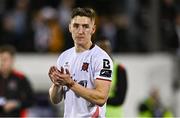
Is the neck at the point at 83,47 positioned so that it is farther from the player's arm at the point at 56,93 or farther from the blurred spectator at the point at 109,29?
the blurred spectator at the point at 109,29

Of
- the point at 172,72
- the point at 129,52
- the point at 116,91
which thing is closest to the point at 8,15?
the point at 129,52

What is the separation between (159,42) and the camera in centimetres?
1664

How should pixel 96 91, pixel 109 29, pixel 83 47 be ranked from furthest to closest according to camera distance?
pixel 109 29 < pixel 83 47 < pixel 96 91

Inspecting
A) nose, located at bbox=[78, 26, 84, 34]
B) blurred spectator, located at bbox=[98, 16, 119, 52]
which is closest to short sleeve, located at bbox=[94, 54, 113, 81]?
nose, located at bbox=[78, 26, 84, 34]

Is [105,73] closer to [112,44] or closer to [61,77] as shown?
[61,77]

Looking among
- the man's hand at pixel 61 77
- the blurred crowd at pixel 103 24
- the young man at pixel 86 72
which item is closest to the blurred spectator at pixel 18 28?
the blurred crowd at pixel 103 24

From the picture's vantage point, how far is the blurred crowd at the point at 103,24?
15992 millimetres

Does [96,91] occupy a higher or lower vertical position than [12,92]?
higher

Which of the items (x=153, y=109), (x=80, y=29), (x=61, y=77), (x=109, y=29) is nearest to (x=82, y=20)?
(x=80, y=29)

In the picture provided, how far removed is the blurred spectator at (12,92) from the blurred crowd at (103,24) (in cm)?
554

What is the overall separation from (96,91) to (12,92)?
3.91 metres

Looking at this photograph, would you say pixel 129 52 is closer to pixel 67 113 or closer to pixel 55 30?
pixel 55 30

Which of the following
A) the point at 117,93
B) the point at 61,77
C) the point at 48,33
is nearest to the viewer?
the point at 61,77

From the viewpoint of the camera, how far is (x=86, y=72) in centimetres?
643
